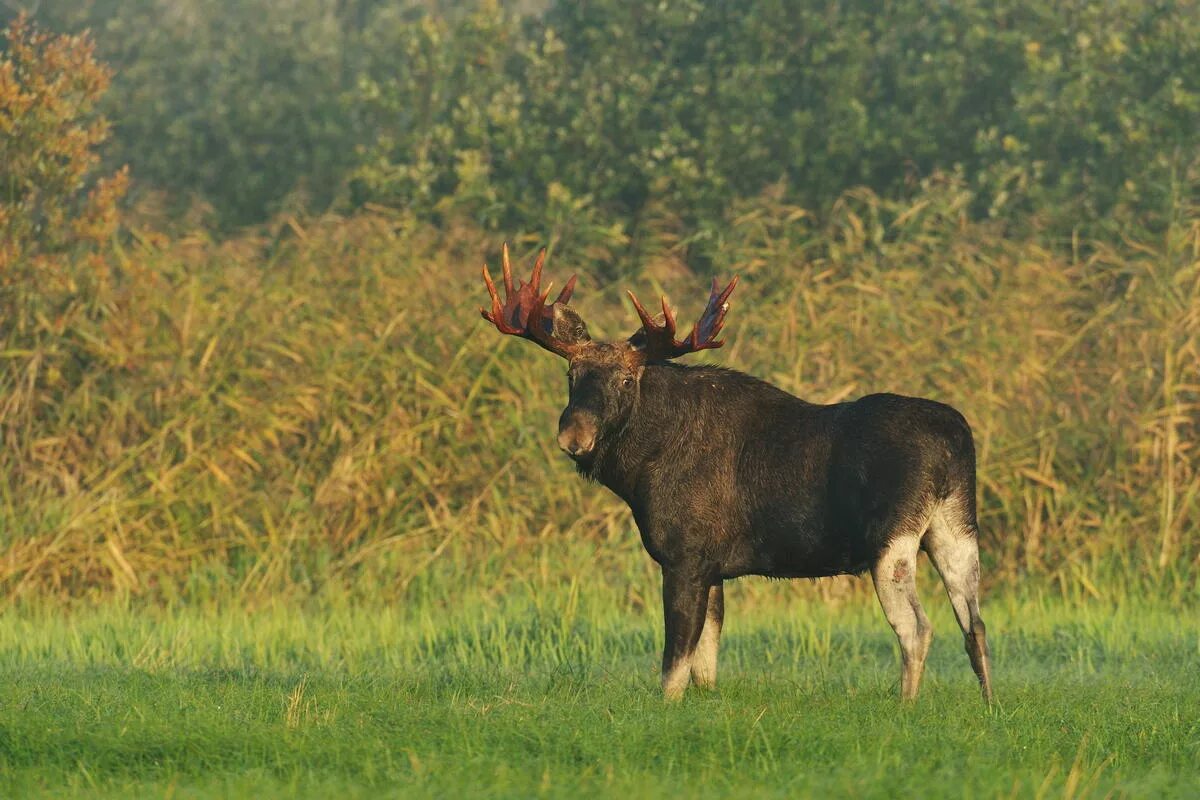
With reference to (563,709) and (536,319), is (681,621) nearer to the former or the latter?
(563,709)

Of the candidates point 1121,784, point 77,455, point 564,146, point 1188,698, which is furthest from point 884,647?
point 564,146

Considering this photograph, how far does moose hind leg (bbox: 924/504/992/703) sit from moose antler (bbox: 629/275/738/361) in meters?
1.54

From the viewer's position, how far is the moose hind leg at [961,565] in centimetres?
991

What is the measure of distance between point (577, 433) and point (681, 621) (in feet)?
3.76

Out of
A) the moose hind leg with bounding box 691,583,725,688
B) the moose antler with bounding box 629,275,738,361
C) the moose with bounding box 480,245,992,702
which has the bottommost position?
the moose hind leg with bounding box 691,583,725,688

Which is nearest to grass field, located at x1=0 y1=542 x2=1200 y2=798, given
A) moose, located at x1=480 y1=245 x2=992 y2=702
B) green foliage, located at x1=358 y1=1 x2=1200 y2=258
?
moose, located at x1=480 y1=245 x2=992 y2=702

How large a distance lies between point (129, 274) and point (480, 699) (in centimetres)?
905

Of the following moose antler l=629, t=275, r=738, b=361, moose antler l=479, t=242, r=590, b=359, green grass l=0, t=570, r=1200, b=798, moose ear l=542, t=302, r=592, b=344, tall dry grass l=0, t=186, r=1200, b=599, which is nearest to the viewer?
green grass l=0, t=570, r=1200, b=798

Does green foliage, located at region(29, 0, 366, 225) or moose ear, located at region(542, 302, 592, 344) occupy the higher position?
green foliage, located at region(29, 0, 366, 225)

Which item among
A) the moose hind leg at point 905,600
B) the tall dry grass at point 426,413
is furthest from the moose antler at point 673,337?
the tall dry grass at point 426,413

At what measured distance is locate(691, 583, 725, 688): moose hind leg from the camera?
10289mm

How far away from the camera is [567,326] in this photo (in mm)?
10547

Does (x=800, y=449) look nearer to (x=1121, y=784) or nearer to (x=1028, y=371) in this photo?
(x=1121, y=784)

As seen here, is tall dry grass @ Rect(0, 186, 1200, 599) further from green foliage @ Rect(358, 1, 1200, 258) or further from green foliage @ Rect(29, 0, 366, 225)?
green foliage @ Rect(29, 0, 366, 225)
